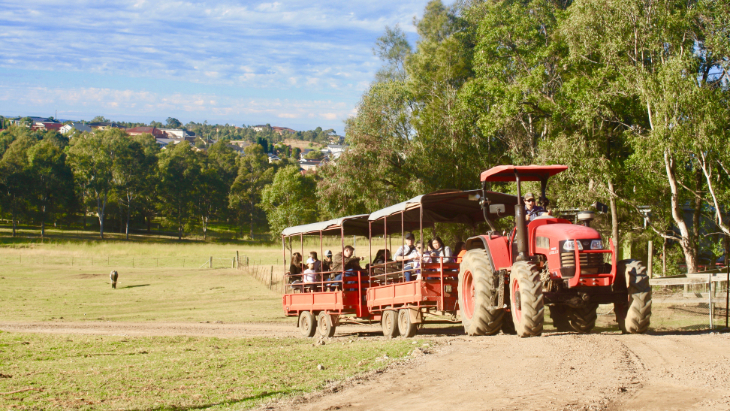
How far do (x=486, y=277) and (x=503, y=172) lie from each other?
6.72 ft

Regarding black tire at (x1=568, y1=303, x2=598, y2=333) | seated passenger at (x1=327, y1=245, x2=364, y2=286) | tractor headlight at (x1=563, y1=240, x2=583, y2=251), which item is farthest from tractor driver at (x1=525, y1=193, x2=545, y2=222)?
seated passenger at (x1=327, y1=245, x2=364, y2=286)

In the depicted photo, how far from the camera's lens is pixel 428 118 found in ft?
127

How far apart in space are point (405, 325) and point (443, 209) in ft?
9.48

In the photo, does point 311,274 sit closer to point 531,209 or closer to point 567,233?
point 531,209

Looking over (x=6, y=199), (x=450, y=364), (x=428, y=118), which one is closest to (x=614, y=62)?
(x=428, y=118)

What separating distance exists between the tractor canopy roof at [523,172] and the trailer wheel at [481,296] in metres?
1.48

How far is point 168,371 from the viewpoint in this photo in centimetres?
1012

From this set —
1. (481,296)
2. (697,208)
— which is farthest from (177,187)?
(481,296)

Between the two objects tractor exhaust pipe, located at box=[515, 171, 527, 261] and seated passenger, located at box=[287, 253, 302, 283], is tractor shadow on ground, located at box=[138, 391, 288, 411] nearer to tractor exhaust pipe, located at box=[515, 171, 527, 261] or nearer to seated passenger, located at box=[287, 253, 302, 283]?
tractor exhaust pipe, located at box=[515, 171, 527, 261]

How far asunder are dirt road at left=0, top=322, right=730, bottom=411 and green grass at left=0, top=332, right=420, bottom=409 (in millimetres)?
772

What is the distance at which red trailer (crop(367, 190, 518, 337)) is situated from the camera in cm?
1365

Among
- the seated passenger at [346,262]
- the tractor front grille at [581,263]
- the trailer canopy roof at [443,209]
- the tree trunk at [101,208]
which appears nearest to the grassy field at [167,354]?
the seated passenger at [346,262]

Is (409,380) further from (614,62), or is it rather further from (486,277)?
(614,62)

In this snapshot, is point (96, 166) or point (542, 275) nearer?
point (542, 275)
